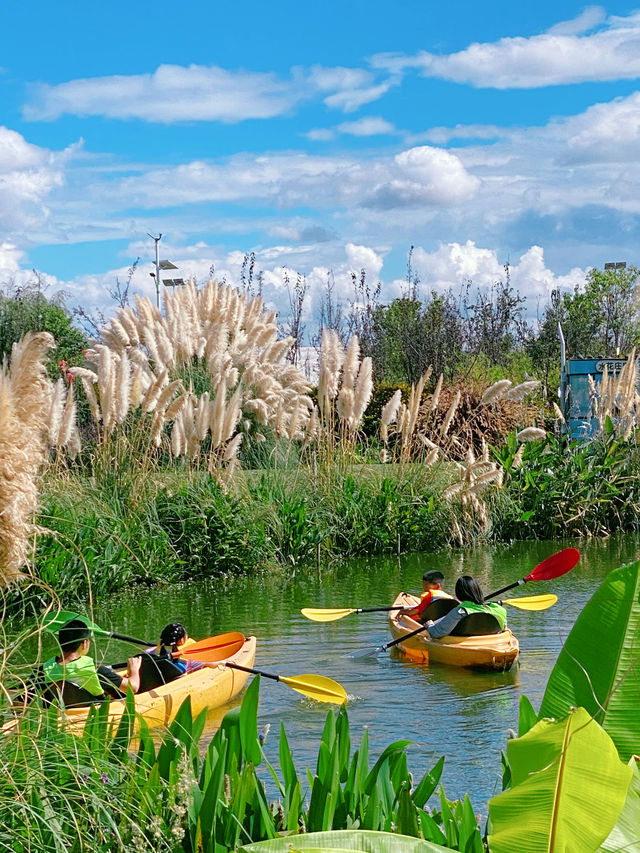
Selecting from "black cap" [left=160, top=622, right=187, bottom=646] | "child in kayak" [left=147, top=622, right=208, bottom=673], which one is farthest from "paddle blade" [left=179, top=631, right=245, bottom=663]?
"black cap" [left=160, top=622, right=187, bottom=646]

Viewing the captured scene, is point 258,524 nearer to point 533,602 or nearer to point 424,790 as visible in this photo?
point 533,602

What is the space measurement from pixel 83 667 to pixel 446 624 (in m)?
4.98

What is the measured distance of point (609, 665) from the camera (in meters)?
2.77

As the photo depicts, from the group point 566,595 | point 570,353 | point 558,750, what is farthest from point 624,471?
point 570,353

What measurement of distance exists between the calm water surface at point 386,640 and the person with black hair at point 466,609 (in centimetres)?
34

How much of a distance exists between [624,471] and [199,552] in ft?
21.9

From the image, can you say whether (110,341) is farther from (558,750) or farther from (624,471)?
(558,750)

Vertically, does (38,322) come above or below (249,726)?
above

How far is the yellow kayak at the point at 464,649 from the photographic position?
357 inches

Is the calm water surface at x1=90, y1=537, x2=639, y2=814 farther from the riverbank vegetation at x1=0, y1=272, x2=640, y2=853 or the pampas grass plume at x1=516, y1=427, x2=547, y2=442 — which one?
the pampas grass plume at x1=516, y1=427, x2=547, y2=442

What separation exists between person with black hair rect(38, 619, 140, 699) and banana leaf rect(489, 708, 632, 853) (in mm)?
2377

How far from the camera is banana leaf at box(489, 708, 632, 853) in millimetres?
2094

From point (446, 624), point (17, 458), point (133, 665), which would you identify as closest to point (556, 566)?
point (446, 624)

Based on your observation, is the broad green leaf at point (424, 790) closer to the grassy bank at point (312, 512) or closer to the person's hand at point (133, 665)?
the person's hand at point (133, 665)
